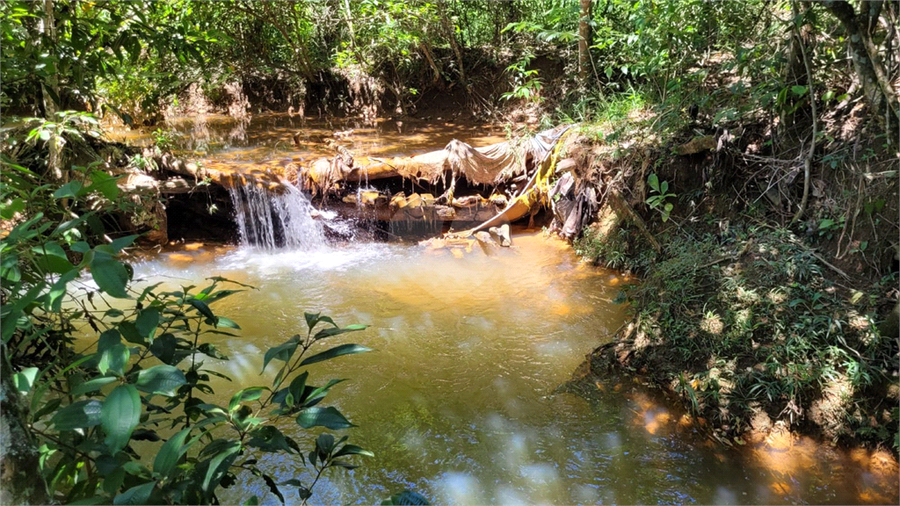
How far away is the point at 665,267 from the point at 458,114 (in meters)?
5.95

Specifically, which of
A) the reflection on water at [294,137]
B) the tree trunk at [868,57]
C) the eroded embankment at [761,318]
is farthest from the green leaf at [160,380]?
the reflection on water at [294,137]

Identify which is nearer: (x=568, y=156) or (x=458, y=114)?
(x=568, y=156)

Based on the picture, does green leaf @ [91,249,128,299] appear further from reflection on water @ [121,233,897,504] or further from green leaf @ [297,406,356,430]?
reflection on water @ [121,233,897,504]

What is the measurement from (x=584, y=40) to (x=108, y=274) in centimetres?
673

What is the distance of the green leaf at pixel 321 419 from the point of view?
1100mm

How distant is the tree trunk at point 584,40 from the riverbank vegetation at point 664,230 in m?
0.09

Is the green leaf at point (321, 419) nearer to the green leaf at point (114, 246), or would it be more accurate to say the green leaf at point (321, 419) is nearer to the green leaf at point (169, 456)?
the green leaf at point (169, 456)

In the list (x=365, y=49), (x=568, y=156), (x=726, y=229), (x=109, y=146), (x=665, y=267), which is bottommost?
(x=665, y=267)

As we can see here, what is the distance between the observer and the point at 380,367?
3.69 metres

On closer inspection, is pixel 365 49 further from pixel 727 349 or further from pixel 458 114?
pixel 727 349

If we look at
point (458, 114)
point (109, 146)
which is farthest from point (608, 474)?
point (458, 114)

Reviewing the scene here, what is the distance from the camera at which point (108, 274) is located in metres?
0.93

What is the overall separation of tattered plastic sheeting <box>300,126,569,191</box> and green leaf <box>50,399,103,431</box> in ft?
17.3

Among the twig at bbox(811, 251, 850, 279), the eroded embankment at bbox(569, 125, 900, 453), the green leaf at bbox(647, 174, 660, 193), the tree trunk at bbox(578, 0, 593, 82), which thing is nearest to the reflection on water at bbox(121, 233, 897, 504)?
the eroded embankment at bbox(569, 125, 900, 453)
